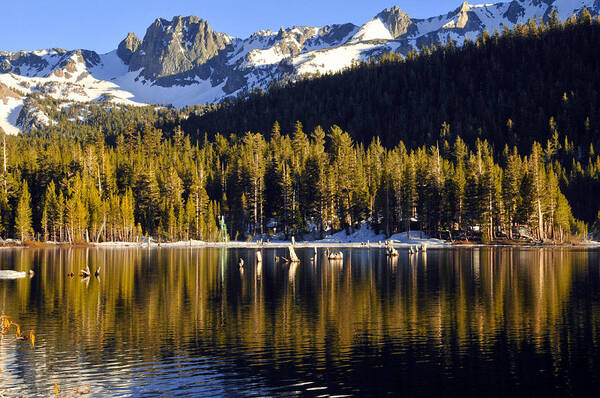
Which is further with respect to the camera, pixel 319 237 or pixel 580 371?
pixel 319 237

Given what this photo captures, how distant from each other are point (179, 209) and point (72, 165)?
34088 mm

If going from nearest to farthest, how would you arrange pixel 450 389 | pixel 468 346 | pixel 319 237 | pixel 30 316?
pixel 450 389 < pixel 468 346 < pixel 30 316 < pixel 319 237

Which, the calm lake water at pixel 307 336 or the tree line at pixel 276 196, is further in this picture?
the tree line at pixel 276 196

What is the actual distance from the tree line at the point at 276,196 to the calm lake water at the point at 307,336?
74.2 meters

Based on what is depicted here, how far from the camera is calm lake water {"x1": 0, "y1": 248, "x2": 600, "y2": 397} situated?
26250 mm

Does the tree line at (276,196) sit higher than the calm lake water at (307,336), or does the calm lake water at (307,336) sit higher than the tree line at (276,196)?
the tree line at (276,196)

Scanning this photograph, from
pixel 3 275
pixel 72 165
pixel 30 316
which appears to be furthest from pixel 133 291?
pixel 72 165

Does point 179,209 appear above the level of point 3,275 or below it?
above

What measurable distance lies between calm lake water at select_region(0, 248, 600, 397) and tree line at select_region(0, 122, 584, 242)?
7421 centimetres

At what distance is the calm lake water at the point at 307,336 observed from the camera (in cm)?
2625

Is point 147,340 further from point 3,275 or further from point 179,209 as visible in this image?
point 179,209

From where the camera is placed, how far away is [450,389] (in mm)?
25234

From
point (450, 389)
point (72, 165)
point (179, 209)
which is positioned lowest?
point (450, 389)

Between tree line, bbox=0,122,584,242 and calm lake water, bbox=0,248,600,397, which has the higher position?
tree line, bbox=0,122,584,242
